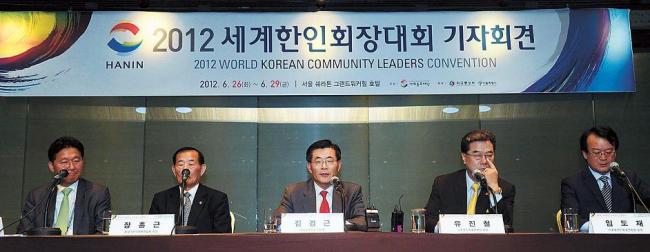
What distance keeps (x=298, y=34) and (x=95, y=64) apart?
5.13 feet

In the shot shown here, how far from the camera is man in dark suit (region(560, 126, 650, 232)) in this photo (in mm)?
3666

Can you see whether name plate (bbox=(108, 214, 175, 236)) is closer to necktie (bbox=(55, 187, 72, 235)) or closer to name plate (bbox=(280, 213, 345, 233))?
name plate (bbox=(280, 213, 345, 233))

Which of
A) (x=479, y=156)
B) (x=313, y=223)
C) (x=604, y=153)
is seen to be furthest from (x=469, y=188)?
(x=313, y=223)

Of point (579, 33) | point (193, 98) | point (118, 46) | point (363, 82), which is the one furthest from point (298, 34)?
point (579, 33)

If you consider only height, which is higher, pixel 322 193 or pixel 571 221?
pixel 322 193

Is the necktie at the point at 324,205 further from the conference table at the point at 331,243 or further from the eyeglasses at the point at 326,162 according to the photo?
the conference table at the point at 331,243

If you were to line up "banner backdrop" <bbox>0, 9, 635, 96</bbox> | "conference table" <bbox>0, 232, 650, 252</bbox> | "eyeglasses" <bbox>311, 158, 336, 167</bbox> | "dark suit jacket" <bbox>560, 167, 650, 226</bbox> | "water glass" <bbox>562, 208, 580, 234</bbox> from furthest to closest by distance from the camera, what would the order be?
"banner backdrop" <bbox>0, 9, 635, 96</bbox>, "eyeglasses" <bbox>311, 158, 336, 167</bbox>, "dark suit jacket" <bbox>560, 167, 650, 226</bbox>, "water glass" <bbox>562, 208, 580, 234</bbox>, "conference table" <bbox>0, 232, 650, 252</bbox>

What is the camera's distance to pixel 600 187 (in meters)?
3.73

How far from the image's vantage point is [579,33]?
5.04 meters

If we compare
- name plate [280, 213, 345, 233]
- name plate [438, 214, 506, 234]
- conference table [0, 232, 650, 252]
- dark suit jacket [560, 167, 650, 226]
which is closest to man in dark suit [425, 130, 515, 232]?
dark suit jacket [560, 167, 650, 226]

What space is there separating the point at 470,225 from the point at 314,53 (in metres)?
2.71

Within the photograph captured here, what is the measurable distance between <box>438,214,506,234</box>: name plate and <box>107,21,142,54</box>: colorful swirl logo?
3.23 meters

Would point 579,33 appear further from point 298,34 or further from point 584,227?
point 584,227

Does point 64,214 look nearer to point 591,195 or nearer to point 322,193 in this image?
point 322,193
